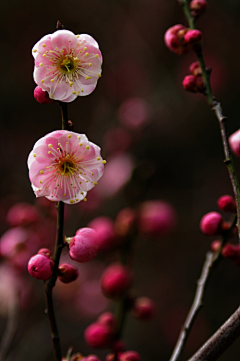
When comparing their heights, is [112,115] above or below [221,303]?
above

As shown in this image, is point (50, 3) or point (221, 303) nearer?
point (221, 303)

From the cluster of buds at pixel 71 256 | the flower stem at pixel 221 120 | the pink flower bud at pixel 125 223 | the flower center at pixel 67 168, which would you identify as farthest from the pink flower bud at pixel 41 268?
the pink flower bud at pixel 125 223

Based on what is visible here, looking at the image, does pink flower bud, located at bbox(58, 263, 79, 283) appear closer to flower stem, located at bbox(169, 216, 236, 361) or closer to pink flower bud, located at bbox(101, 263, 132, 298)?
flower stem, located at bbox(169, 216, 236, 361)

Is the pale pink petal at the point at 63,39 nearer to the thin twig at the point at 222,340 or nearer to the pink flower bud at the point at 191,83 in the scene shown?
the pink flower bud at the point at 191,83

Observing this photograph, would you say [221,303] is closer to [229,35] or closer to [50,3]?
[229,35]

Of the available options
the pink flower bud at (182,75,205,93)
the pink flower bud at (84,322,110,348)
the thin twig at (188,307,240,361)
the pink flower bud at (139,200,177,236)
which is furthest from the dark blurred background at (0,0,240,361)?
the thin twig at (188,307,240,361)

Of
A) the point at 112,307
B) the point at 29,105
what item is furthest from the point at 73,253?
the point at 29,105
